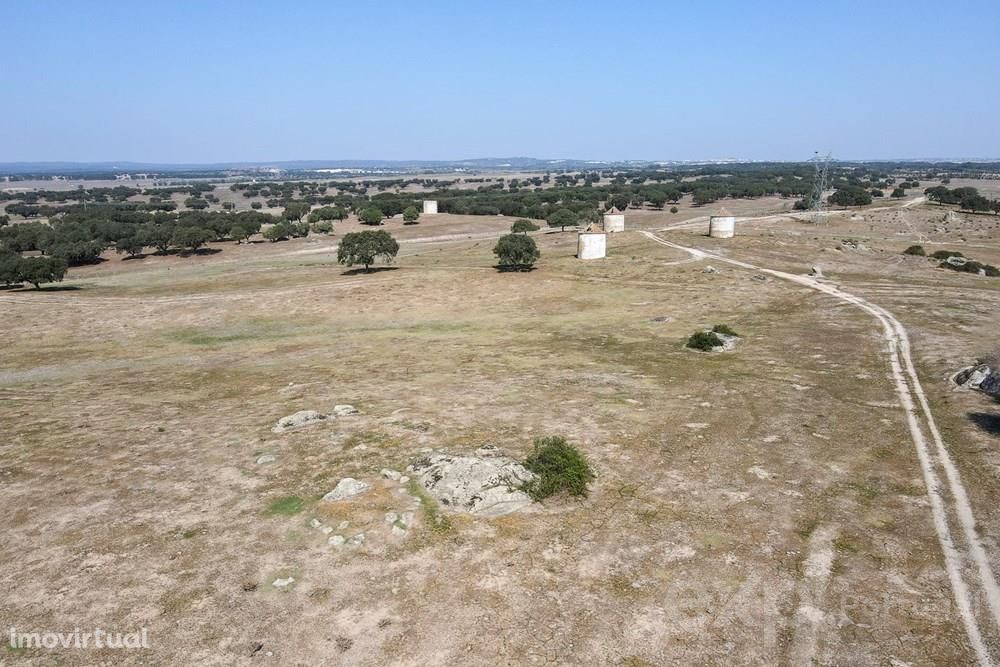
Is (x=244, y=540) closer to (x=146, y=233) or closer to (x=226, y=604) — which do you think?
(x=226, y=604)

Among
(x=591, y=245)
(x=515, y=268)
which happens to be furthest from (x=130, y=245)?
(x=591, y=245)

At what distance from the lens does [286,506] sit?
18141mm

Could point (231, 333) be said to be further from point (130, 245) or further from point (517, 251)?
point (130, 245)

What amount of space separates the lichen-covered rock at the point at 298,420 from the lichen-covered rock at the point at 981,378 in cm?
2979

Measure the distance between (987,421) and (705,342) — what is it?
50.8 feet

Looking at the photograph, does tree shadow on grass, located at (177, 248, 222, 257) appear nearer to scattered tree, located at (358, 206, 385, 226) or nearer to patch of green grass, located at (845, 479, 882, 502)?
scattered tree, located at (358, 206, 385, 226)

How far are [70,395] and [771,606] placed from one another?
34815 mm

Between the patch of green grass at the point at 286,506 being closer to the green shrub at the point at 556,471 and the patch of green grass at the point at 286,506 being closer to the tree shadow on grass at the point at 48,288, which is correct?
the green shrub at the point at 556,471

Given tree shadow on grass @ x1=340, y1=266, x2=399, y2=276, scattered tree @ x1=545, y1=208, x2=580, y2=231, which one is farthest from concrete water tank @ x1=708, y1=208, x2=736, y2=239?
tree shadow on grass @ x1=340, y1=266, x2=399, y2=276

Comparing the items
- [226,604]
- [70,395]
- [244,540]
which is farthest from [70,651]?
[70,395]

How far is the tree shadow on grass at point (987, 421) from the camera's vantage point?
74.5ft

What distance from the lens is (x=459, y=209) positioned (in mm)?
152500

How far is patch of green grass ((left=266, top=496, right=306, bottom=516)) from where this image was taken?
17766mm

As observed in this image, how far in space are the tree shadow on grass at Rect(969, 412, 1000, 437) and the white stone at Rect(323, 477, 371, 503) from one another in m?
23.6
